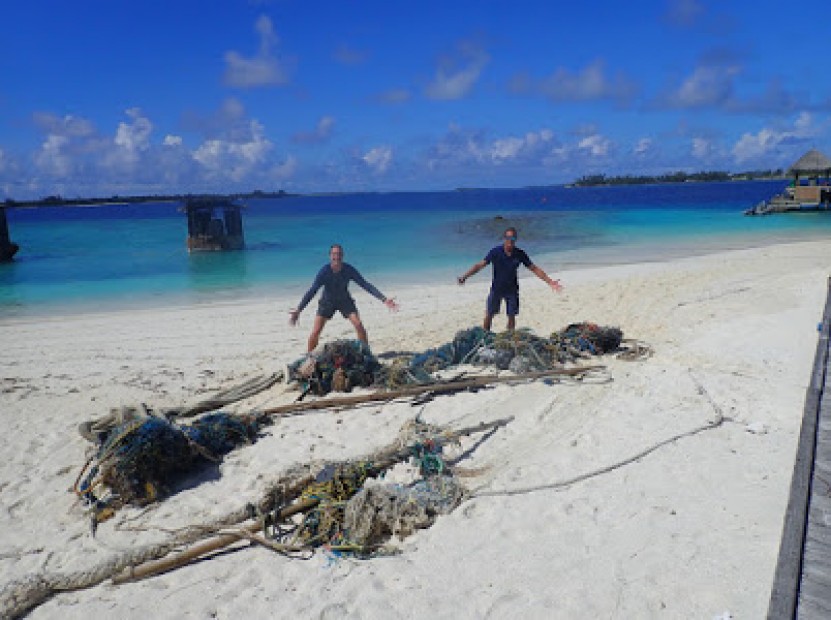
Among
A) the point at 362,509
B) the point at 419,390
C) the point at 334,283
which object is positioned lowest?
the point at 362,509

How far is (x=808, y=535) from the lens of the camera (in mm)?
3539

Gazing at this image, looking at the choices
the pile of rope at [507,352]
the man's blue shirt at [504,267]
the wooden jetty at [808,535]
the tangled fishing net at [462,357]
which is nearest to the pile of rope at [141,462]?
the tangled fishing net at [462,357]

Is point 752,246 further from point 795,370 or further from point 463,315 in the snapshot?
point 795,370

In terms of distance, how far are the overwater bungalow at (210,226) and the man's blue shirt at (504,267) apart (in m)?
23.5

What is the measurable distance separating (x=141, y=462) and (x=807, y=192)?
43720 mm

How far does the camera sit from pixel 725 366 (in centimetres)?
714

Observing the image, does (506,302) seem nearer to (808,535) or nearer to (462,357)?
(462,357)

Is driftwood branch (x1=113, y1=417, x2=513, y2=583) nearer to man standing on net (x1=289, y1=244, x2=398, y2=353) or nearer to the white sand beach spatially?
the white sand beach

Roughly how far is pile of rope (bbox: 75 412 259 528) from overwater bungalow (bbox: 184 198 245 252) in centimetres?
2526

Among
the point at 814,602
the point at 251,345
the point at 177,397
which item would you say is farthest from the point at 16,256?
the point at 814,602

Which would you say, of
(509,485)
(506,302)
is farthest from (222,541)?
(506,302)

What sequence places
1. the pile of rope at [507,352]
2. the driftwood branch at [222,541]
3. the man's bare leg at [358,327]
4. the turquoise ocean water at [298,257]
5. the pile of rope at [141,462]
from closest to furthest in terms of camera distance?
the driftwood branch at [222,541] → the pile of rope at [141,462] → the pile of rope at [507,352] → the man's bare leg at [358,327] → the turquoise ocean water at [298,257]

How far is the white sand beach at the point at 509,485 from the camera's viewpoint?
353 centimetres

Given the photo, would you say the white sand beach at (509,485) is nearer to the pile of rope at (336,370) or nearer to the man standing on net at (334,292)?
the pile of rope at (336,370)
